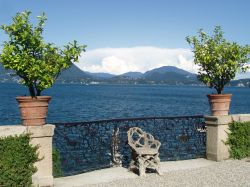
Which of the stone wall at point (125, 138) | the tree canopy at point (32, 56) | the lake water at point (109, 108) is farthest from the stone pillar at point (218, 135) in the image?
the lake water at point (109, 108)

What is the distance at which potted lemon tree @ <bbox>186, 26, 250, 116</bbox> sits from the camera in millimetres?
11180

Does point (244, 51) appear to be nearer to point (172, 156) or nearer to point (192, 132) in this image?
point (192, 132)

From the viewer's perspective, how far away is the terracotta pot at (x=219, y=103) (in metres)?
11.1

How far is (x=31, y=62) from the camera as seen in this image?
25.6 ft

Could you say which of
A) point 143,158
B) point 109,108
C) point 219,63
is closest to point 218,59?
point 219,63

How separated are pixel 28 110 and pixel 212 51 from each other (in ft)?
19.4

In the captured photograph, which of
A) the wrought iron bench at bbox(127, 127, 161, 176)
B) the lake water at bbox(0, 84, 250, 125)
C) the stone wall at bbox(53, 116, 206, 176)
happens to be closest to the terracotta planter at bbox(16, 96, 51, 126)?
the stone wall at bbox(53, 116, 206, 176)

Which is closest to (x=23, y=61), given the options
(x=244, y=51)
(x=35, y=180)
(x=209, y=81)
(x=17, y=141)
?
(x=17, y=141)

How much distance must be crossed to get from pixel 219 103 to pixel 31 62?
580 cm

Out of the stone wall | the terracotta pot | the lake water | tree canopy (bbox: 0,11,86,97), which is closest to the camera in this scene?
tree canopy (bbox: 0,11,86,97)

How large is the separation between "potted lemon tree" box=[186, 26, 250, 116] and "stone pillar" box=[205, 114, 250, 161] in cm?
22

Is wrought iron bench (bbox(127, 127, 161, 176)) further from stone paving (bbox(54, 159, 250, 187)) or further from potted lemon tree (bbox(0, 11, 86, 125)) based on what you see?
potted lemon tree (bbox(0, 11, 86, 125))

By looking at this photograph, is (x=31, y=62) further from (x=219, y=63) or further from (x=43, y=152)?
(x=219, y=63)

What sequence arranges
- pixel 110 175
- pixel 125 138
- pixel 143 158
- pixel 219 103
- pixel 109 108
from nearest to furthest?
pixel 143 158 → pixel 110 175 → pixel 219 103 → pixel 125 138 → pixel 109 108
